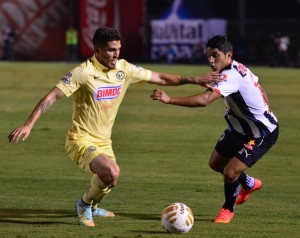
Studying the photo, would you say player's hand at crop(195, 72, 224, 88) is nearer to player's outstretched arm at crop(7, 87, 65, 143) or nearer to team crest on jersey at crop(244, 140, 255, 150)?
team crest on jersey at crop(244, 140, 255, 150)

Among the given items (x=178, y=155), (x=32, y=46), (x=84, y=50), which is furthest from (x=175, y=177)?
(x=32, y=46)

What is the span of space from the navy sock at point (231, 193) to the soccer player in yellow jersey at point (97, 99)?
1337mm

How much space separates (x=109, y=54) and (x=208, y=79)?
1.16 meters

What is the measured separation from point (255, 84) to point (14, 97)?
22320 mm

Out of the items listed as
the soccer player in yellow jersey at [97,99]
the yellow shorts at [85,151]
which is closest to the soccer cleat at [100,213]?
the soccer player in yellow jersey at [97,99]

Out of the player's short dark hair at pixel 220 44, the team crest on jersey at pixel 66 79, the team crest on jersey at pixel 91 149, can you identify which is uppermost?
the player's short dark hair at pixel 220 44

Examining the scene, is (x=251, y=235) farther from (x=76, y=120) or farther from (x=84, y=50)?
(x=84, y=50)

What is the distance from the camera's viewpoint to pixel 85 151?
11.4 metres

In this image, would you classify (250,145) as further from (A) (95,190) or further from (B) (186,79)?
(A) (95,190)

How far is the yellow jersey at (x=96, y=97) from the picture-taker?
11367 millimetres

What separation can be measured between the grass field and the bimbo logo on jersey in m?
1.48

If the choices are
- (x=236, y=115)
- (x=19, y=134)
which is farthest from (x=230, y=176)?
(x=19, y=134)

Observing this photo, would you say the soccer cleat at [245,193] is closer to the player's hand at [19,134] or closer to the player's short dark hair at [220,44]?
the player's short dark hair at [220,44]

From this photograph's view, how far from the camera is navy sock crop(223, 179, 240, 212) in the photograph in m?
11.9
